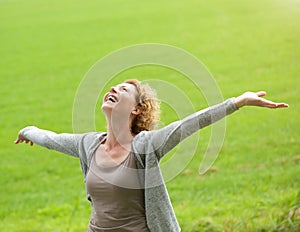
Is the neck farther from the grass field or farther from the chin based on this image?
the grass field

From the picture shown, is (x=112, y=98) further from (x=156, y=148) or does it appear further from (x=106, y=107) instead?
(x=156, y=148)

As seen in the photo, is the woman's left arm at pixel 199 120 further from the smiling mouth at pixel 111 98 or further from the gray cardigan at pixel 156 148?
the smiling mouth at pixel 111 98

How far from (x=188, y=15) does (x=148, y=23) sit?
776 mm

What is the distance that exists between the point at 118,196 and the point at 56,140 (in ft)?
1.19

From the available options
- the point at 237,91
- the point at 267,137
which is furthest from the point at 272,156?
the point at 237,91

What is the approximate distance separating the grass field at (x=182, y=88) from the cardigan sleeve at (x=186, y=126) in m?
1.64

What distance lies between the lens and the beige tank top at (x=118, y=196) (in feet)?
7.70

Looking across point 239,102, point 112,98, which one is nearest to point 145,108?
point 112,98

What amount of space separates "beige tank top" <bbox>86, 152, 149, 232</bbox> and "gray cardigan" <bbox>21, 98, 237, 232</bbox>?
1.3 inches

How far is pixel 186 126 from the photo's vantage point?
7.28 feet

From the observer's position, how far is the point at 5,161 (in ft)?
20.8

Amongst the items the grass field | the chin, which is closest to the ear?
the chin

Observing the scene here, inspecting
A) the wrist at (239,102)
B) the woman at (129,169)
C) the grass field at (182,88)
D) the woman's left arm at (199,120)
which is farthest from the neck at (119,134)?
the grass field at (182,88)

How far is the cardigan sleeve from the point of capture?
215cm
